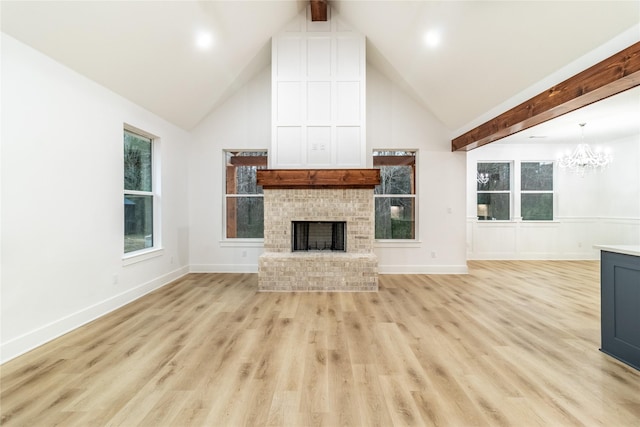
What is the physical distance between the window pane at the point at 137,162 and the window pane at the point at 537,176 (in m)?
7.59

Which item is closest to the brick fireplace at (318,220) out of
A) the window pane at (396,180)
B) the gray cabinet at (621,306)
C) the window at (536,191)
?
the window pane at (396,180)

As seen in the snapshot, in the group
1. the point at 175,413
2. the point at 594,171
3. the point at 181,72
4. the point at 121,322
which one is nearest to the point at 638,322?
the point at 175,413

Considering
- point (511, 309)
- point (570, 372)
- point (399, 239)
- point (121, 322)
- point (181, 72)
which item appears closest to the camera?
point (570, 372)

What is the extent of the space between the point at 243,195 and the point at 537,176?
6580 mm

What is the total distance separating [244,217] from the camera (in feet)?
18.4

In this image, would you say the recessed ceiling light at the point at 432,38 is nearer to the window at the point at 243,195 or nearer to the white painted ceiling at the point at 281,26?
the white painted ceiling at the point at 281,26

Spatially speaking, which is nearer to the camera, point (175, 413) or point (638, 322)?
point (175, 413)

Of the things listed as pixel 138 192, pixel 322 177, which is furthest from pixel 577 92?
pixel 138 192

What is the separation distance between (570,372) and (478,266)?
4123 mm

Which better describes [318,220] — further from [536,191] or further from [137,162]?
[536,191]

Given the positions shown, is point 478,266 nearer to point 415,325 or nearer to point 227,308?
point 415,325

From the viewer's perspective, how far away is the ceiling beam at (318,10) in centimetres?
439

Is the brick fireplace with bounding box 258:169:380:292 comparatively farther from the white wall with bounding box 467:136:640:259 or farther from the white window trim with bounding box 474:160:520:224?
the white window trim with bounding box 474:160:520:224

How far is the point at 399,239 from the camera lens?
553 centimetres
